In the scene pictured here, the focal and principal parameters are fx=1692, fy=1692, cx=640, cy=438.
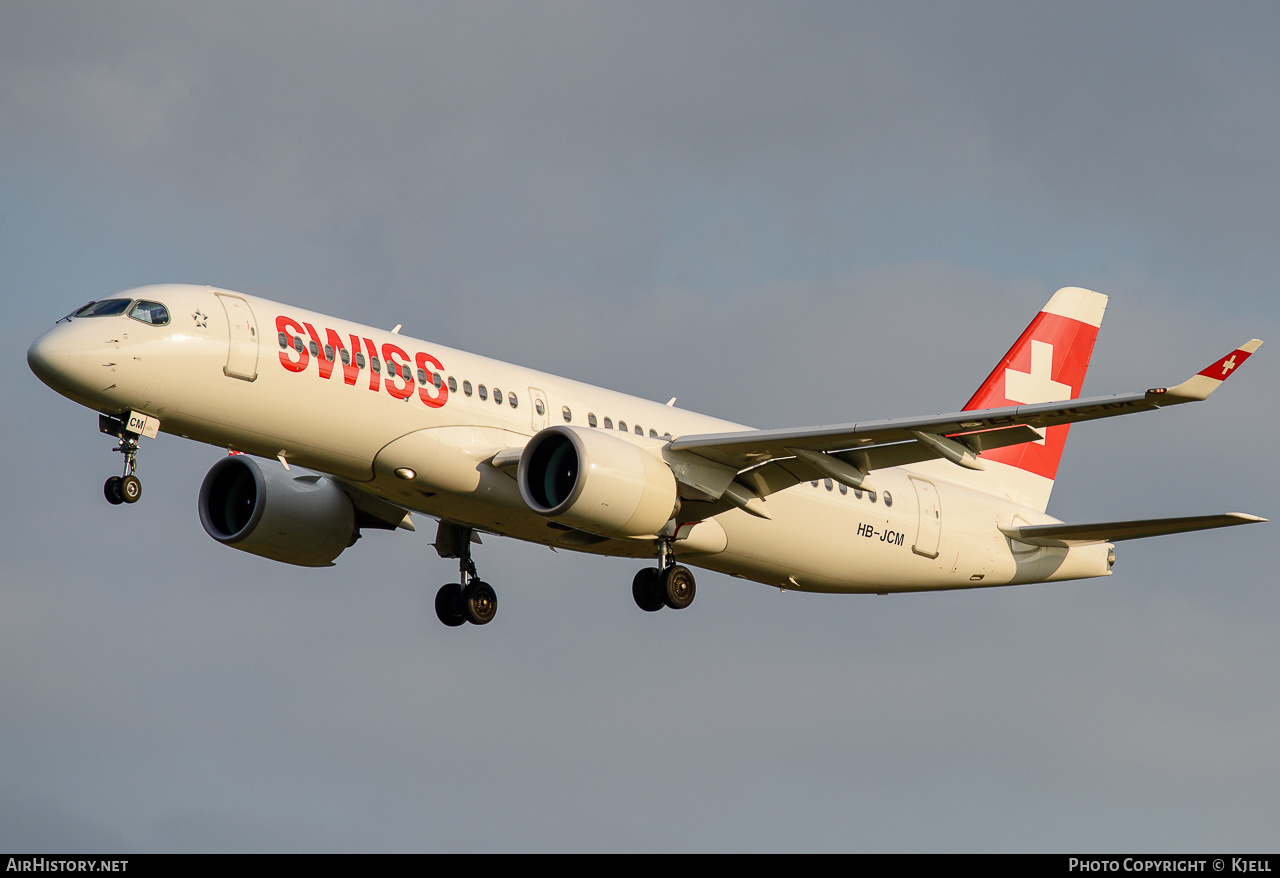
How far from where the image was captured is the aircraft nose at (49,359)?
30094 millimetres

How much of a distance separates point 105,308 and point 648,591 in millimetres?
12319

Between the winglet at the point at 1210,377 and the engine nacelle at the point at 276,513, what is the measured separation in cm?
1828

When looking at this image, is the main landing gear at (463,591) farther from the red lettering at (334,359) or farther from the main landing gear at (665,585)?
the red lettering at (334,359)

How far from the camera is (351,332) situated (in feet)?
108

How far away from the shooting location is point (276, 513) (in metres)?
37.2

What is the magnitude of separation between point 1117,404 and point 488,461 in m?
12.1

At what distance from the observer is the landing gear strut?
30453 mm

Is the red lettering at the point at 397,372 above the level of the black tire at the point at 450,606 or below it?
above

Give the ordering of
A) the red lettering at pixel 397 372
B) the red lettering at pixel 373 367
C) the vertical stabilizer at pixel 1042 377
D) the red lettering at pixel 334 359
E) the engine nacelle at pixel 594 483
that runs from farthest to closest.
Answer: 1. the vertical stabilizer at pixel 1042 377
2. the engine nacelle at pixel 594 483
3. the red lettering at pixel 397 372
4. the red lettering at pixel 373 367
5. the red lettering at pixel 334 359

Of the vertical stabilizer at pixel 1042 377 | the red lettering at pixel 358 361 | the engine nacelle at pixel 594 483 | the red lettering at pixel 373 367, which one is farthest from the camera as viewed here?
the vertical stabilizer at pixel 1042 377

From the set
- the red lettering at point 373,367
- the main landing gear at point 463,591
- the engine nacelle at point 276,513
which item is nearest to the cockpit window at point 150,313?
the red lettering at point 373,367

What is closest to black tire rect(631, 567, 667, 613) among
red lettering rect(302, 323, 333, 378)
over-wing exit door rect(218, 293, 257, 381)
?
red lettering rect(302, 323, 333, 378)

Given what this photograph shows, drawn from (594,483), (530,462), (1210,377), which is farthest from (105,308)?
(1210,377)
